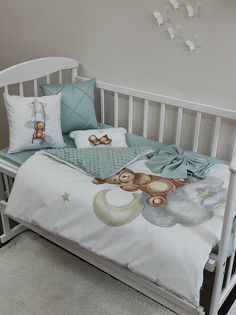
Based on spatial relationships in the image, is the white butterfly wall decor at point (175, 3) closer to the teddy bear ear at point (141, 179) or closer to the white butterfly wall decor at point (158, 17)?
the white butterfly wall decor at point (158, 17)

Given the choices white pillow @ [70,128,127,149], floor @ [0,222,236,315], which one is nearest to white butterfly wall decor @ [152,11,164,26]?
white pillow @ [70,128,127,149]

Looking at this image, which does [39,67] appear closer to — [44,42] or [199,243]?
[44,42]

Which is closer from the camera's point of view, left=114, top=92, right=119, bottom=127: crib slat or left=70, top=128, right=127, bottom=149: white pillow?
left=70, top=128, right=127, bottom=149: white pillow

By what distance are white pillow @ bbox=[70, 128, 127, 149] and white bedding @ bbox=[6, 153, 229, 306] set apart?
0.78 ft

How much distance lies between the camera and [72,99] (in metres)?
2.08

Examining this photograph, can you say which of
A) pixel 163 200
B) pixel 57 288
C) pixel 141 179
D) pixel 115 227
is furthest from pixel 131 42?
pixel 57 288

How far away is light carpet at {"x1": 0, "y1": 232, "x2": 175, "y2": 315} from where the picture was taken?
1666 millimetres

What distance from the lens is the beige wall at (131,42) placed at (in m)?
1.76

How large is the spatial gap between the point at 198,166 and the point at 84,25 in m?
1.09

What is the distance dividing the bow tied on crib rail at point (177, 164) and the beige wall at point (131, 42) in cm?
32

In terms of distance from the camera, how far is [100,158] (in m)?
1.71

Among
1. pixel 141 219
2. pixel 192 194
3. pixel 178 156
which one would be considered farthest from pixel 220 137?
pixel 141 219

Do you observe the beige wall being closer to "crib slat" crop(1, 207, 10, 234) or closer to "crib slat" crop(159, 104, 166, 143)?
"crib slat" crop(159, 104, 166, 143)

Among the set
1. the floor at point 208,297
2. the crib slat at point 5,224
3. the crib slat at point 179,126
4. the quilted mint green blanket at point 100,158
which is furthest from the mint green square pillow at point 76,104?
the floor at point 208,297
